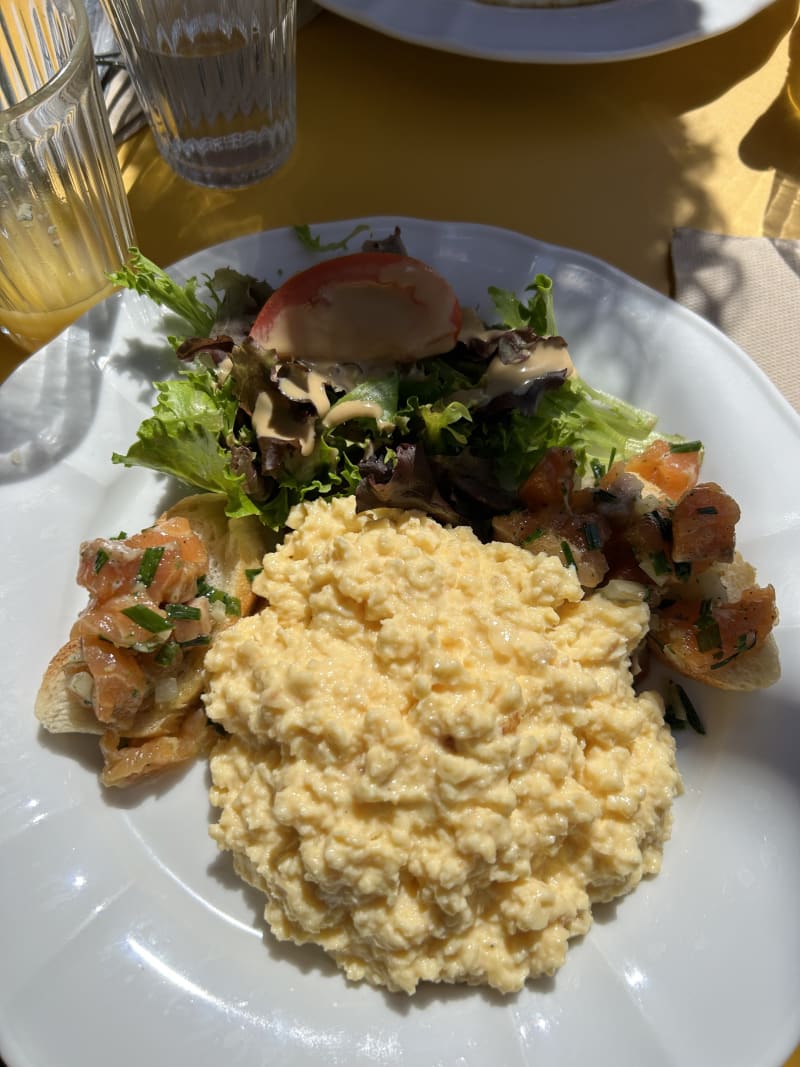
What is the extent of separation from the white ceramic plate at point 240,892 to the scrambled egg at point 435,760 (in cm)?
10

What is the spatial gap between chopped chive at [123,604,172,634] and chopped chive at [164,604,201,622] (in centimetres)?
4

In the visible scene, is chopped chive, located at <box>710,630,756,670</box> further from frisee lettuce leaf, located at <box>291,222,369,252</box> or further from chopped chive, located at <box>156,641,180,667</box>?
frisee lettuce leaf, located at <box>291,222,369,252</box>

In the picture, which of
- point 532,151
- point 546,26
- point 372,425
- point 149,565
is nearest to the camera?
point 149,565

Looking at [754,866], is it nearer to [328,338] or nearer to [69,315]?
[328,338]

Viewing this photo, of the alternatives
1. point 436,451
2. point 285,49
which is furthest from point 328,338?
point 285,49

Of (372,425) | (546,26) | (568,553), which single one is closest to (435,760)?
(568,553)

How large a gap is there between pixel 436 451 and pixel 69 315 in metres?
1.35

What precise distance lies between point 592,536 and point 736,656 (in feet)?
1.54

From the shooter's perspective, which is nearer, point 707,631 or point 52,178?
point 707,631

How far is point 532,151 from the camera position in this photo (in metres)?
3.27

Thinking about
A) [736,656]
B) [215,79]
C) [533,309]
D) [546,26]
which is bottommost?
[736,656]

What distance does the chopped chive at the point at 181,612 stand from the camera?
2.00 m

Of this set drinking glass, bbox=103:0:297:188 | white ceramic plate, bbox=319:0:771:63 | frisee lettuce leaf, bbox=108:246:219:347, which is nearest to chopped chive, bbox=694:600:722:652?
frisee lettuce leaf, bbox=108:246:219:347

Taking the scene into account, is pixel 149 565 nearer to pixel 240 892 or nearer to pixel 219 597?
pixel 219 597
